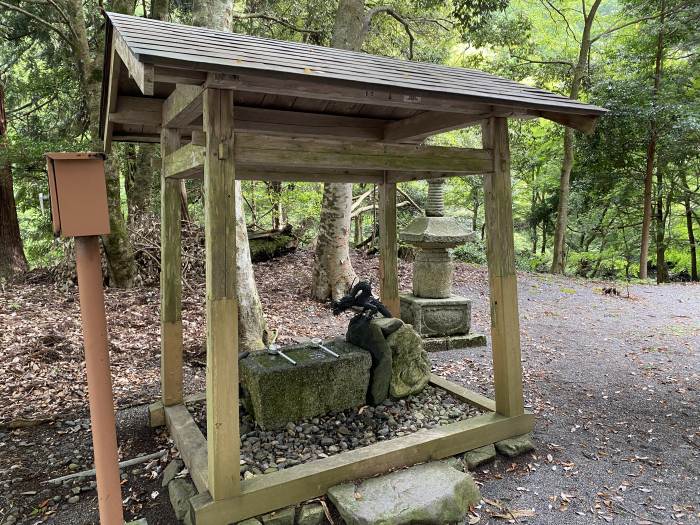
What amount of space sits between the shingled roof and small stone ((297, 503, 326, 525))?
2.63 metres

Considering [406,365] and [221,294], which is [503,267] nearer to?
[406,365]

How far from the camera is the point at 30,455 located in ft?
11.9

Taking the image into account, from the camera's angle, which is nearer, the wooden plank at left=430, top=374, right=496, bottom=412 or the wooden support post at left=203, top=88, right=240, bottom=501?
the wooden support post at left=203, top=88, right=240, bottom=501

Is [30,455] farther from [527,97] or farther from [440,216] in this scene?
[440,216]

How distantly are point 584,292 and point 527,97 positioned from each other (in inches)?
338

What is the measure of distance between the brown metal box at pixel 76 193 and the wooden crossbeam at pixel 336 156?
3.29 ft

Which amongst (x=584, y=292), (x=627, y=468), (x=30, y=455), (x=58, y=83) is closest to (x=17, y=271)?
(x=58, y=83)

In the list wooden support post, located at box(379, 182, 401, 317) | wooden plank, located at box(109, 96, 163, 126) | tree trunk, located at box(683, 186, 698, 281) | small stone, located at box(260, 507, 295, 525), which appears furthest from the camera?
tree trunk, located at box(683, 186, 698, 281)

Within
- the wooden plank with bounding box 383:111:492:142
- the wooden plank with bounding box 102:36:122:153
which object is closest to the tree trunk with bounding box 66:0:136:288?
the wooden plank with bounding box 102:36:122:153

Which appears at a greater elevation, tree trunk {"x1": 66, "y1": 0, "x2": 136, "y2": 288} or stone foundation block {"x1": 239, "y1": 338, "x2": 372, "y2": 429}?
tree trunk {"x1": 66, "y1": 0, "x2": 136, "y2": 288}

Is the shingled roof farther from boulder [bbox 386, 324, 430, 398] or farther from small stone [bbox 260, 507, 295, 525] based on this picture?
small stone [bbox 260, 507, 295, 525]

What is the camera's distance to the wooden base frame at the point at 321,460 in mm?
2695

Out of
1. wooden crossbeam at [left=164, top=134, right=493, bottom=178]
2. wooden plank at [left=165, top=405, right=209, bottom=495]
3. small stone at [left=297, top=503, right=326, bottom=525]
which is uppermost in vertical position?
wooden crossbeam at [left=164, top=134, right=493, bottom=178]

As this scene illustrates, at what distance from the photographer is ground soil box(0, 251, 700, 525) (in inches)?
120
